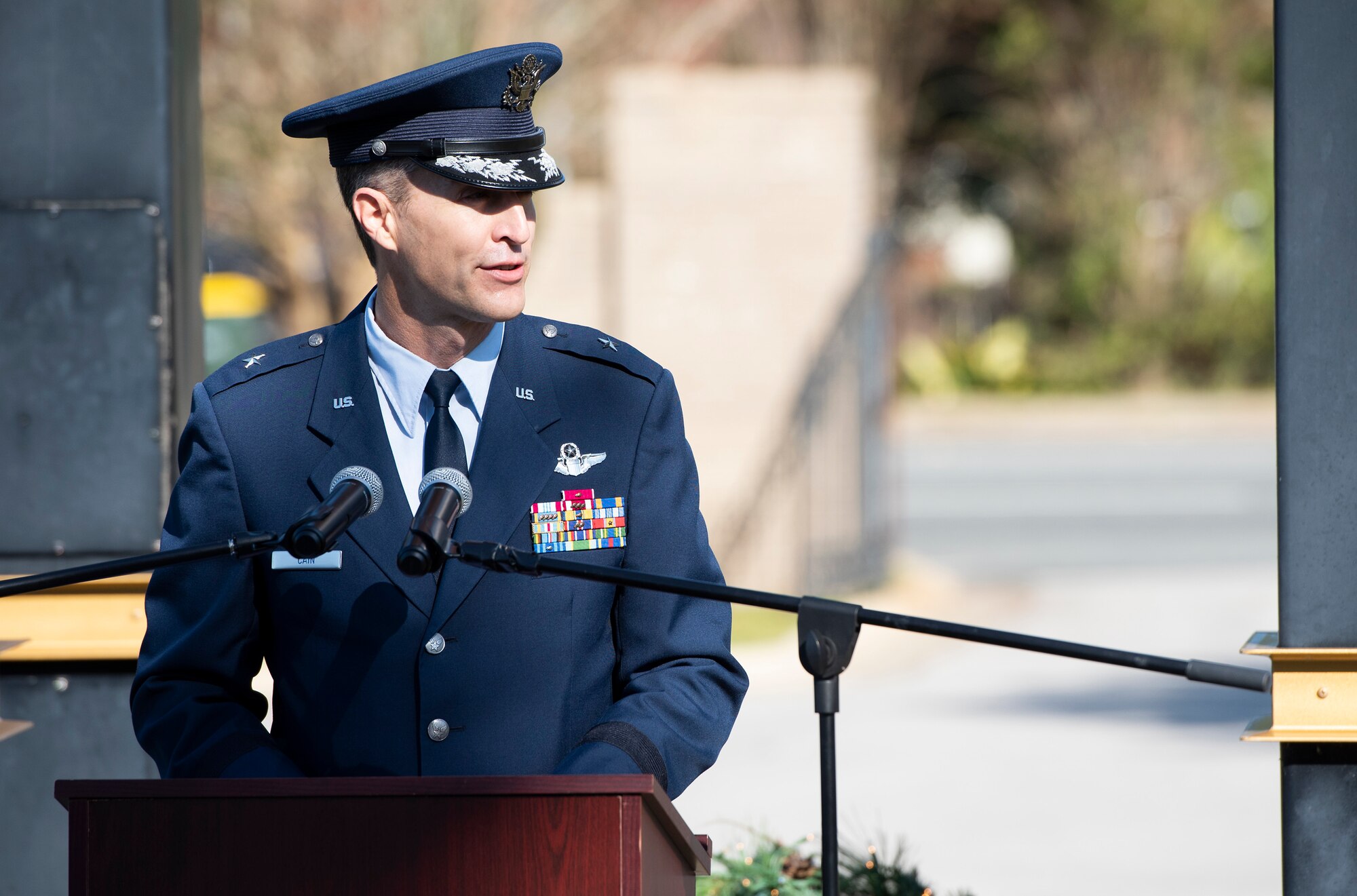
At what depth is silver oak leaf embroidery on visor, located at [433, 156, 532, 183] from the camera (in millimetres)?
2551

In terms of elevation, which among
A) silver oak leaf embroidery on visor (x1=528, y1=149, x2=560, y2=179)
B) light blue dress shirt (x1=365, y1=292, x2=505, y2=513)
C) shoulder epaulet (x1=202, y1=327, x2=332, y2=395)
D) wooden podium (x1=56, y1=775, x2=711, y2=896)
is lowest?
wooden podium (x1=56, y1=775, x2=711, y2=896)

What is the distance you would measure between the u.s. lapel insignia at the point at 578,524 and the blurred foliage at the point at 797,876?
1354 mm

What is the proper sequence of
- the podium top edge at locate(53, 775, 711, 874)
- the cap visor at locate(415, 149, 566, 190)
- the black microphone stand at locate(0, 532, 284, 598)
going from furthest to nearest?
the cap visor at locate(415, 149, 566, 190), the black microphone stand at locate(0, 532, 284, 598), the podium top edge at locate(53, 775, 711, 874)

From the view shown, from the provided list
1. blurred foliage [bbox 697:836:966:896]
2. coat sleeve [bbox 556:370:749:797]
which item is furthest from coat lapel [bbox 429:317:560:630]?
blurred foliage [bbox 697:836:966:896]

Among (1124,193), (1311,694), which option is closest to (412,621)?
(1311,694)

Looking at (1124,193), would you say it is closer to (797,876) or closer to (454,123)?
(797,876)

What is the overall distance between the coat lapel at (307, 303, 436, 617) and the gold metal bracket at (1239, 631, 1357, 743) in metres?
1.45

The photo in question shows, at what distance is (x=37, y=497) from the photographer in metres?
3.84

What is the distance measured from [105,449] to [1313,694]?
2.50 meters

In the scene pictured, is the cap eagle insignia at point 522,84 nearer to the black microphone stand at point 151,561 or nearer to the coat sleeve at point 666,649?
the coat sleeve at point 666,649

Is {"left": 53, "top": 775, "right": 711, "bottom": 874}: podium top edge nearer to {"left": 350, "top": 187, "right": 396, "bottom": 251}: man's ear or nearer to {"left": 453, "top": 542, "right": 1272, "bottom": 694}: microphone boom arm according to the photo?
{"left": 453, "top": 542, "right": 1272, "bottom": 694}: microphone boom arm

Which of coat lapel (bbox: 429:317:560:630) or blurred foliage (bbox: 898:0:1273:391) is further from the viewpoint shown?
blurred foliage (bbox: 898:0:1273:391)

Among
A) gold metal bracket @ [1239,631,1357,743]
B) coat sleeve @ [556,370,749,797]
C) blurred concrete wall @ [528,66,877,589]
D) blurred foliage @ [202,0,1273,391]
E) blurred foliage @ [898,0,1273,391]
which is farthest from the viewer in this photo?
blurred foliage @ [202,0,1273,391]

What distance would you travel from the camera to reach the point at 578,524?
8.64ft
